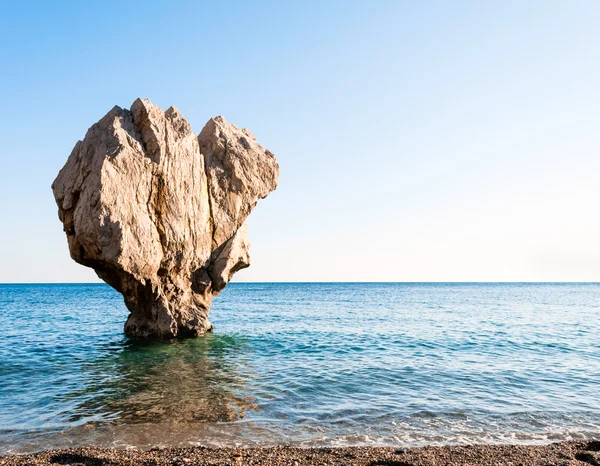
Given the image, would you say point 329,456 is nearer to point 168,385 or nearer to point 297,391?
point 297,391

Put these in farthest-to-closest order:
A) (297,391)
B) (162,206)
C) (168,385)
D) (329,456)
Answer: (162,206), (168,385), (297,391), (329,456)

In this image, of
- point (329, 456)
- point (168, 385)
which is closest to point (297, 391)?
point (168, 385)

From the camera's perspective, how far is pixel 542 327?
32.8 m

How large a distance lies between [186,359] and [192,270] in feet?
21.2

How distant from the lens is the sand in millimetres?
8406

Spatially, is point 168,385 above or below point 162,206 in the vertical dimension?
below

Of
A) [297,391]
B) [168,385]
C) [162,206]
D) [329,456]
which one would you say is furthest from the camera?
[162,206]

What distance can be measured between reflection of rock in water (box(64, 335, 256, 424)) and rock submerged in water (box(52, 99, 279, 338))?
2.83m

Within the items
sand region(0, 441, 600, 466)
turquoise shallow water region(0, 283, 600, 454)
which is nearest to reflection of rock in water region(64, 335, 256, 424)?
turquoise shallow water region(0, 283, 600, 454)

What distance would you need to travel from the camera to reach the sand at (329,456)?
841 cm

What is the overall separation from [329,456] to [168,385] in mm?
7778

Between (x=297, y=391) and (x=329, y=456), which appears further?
(x=297, y=391)

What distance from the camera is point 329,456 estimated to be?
8914 mm

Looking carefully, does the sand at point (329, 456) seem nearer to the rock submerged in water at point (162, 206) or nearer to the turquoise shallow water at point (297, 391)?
the turquoise shallow water at point (297, 391)
